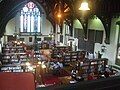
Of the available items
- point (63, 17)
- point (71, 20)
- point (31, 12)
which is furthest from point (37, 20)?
point (71, 20)

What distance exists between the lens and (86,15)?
19.0 metres

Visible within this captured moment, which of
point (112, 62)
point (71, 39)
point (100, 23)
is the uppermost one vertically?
point (100, 23)

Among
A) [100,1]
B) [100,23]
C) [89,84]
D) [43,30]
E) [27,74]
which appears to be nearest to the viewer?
[27,74]

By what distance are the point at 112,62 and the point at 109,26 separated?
9.09ft

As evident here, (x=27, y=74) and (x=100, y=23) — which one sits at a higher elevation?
(x=100, y=23)

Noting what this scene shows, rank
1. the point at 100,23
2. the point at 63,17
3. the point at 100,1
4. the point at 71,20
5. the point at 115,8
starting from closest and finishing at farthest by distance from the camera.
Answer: the point at 115,8
the point at 100,1
the point at 100,23
the point at 71,20
the point at 63,17

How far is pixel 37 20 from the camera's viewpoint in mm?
32531

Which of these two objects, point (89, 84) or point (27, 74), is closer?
point (27, 74)

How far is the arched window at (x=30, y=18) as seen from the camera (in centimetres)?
3192

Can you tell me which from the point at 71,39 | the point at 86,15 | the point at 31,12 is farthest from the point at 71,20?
the point at 31,12

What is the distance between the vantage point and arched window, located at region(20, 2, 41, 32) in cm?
3192

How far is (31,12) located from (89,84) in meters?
31.9

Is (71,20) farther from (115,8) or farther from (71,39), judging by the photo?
(115,8)

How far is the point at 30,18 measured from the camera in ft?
107
